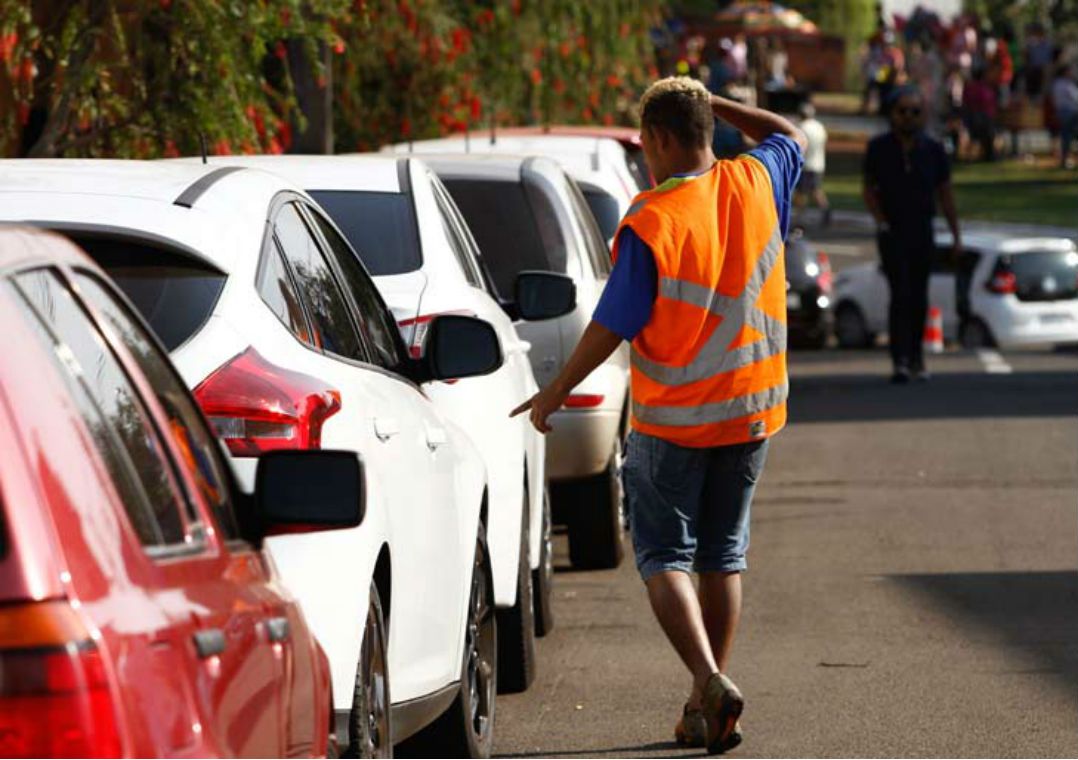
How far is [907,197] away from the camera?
18984 millimetres

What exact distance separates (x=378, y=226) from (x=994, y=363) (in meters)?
14.4

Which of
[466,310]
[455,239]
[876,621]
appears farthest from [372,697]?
[876,621]

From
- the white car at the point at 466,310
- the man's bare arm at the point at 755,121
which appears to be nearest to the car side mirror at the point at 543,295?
the white car at the point at 466,310

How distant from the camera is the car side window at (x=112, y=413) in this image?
3.42 meters

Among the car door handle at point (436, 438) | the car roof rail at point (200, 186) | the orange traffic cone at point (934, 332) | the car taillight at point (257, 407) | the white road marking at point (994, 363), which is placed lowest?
the orange traffic cone at point (934, 332)

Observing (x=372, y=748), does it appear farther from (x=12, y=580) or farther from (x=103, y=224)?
(x=12, y=580)

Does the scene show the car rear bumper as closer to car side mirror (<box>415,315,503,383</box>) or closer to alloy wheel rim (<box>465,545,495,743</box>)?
alloy wheel rim (<box>465,545,495,743</box>)

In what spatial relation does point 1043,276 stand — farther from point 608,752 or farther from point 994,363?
point 608,752

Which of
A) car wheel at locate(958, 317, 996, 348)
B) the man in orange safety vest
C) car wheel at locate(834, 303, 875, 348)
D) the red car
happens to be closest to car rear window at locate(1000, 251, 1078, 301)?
car wheel at locate(958, 317, 996, 348)

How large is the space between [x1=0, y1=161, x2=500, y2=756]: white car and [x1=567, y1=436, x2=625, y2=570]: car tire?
465 cm

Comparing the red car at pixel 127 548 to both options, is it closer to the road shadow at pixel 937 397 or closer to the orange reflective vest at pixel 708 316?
the orange reflective vest at pixel 708 316

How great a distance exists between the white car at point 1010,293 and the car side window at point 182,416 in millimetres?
26033

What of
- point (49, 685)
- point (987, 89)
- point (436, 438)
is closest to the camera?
point (49, 685)

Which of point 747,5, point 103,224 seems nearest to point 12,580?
point 103,224
